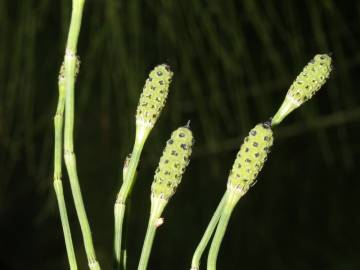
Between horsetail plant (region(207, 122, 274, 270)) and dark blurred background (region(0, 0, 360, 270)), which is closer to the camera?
horsetail plant (region(207, 122, 274, 270))

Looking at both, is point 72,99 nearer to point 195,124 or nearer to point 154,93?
point 154,93

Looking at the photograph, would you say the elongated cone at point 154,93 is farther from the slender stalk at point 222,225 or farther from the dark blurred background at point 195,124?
the dark blurred background at point 195,124

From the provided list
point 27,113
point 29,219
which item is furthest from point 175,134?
point 29,219

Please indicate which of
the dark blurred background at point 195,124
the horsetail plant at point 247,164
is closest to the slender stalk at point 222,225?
the horsetail plant at point 247,164

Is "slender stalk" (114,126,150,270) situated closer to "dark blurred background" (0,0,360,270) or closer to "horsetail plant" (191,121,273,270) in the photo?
"horsetail plant" (191,121,273,270)

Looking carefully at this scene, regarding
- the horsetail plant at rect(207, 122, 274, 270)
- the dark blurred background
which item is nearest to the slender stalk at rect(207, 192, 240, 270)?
the horsetail plant at rect(207, 122, 274, 270)

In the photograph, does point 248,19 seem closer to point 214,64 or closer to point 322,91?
point 214,64
